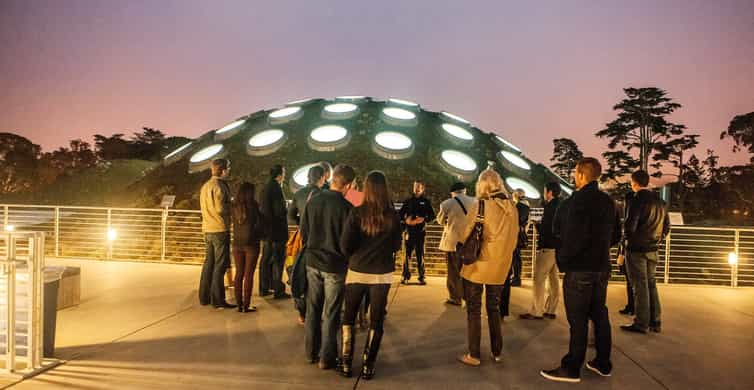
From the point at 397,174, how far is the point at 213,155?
22.2 feet

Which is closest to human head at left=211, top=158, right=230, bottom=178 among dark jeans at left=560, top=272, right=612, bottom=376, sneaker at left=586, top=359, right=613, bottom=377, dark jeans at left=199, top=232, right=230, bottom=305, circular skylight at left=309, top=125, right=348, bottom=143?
dark jeans at left=199, top=232, right=230, bottom=305

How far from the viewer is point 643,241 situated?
5688 mm

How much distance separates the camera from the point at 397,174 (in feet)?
50.1

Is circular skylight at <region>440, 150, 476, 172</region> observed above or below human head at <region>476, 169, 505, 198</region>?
above

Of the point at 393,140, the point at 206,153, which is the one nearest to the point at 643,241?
the point at 393,140

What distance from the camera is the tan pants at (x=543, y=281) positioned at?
6.41 m

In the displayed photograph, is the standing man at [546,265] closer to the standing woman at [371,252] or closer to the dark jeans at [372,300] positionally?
the standing woman at [371,252]

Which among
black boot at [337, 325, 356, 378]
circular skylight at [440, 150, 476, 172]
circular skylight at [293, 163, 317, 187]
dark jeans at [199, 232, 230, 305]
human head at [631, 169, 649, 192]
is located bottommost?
black boot at [337, 325, 356, 378]

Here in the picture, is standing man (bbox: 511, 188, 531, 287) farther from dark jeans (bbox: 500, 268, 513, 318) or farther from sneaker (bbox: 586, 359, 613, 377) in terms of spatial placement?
sneaker (bbox: 586, 359, 613, 377)

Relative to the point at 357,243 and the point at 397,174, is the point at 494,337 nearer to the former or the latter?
the point at 357,243

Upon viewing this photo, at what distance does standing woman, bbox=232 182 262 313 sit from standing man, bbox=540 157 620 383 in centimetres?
396

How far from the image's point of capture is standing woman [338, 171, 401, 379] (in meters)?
3.97

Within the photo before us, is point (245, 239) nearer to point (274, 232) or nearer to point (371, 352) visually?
point (274, 232)

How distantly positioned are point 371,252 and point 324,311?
0.81m
